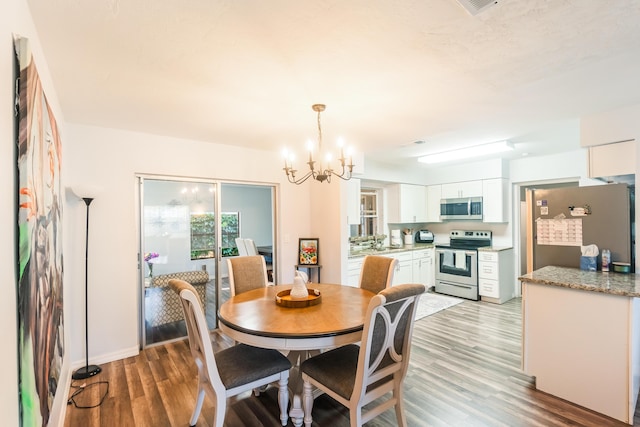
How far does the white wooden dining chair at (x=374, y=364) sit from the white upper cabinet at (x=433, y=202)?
4.43 meters

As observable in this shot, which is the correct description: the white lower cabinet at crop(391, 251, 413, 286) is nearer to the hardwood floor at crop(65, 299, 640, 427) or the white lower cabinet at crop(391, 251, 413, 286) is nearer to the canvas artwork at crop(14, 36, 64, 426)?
the hardwood floor at crop(65, 299, 640, 427)

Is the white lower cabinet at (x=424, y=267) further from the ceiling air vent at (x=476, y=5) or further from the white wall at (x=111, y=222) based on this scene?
the ceiling air vent at (x=476, y=5)

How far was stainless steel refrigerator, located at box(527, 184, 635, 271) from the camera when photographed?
256cm

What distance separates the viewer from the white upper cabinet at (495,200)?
505cm

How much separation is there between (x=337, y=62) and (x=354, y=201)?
308cm

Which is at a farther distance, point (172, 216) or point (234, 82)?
point (172, 216)

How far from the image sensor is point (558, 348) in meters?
2.35

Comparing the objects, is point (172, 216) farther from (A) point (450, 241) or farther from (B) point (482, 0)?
(A) point (450, 241)

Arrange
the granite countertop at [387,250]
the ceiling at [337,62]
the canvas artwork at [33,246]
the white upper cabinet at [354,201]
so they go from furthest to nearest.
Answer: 1. the white upper cabinet at [354,201]
2. the granite countertop at [387,250]
3. the ceiling at [337,62]
4. the canvas artwork at [33,246]

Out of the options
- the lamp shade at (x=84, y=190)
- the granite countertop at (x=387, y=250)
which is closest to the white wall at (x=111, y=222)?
the lamp shade at (x=84, y=190)

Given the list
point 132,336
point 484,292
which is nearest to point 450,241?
point 484,292

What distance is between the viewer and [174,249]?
3605 mm

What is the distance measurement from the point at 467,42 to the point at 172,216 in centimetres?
331

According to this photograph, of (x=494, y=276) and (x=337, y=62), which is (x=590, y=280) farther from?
(x=494, y=276)
